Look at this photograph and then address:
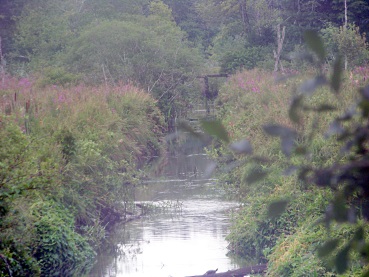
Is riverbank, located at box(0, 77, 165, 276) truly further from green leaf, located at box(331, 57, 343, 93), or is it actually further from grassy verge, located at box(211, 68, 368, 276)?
green leaf, located at box(331, 57, 343, 93)

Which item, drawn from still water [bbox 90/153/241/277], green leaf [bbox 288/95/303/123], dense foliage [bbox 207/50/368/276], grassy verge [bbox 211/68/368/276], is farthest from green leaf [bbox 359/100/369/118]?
still water [bbox 90/153/241/277]

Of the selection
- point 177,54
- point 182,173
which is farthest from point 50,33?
point 182,173

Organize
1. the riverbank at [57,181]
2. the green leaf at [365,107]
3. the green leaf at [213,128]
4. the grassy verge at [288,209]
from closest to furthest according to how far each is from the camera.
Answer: the green leaf at [365,107] < the green leaf at [213,128] < the grassy verge at [288,209] < the riverbank at [57,181]

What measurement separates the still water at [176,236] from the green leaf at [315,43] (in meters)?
6.76

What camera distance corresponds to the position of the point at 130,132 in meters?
16.3

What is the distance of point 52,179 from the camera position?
6703 mm

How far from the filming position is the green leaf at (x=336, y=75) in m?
1.12

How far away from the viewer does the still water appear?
807 centimetres

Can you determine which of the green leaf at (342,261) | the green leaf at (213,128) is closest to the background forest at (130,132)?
the green leaf at (342,261)

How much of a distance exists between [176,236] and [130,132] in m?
7.30

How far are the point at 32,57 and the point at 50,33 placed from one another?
190 centimetres

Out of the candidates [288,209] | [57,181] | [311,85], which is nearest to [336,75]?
[311,85]

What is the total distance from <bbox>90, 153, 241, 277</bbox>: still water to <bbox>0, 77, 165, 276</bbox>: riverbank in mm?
505

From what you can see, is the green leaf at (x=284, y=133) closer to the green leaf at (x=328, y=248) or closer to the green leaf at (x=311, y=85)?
the green leaf at (x=311, y=85)
